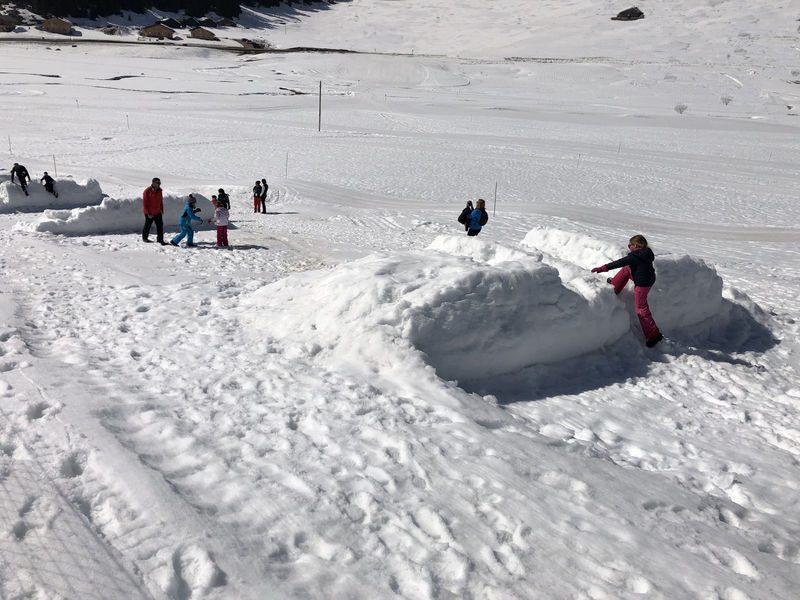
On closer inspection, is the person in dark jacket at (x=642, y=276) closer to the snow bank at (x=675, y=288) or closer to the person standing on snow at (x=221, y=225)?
the snow bank at (x=675, y=288)

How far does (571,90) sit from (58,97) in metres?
45.1

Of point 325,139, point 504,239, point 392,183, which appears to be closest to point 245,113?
point 325,139

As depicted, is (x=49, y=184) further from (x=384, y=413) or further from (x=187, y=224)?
(x=384, y=413)

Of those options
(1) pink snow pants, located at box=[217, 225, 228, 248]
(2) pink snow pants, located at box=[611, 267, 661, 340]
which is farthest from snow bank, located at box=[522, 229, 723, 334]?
(1) pink snow pants, located at box=[217, 225, 228, 248]

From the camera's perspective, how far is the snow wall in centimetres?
674

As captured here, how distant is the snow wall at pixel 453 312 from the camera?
674cm

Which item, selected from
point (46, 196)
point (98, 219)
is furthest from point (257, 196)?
point (46, 196)

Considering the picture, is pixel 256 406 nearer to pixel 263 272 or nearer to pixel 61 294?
pixel 61 294

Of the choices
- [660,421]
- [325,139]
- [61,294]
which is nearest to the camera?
[660,421]

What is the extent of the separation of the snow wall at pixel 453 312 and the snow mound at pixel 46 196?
1149cm

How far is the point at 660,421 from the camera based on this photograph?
648 centimetres

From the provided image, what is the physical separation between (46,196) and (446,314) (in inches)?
578

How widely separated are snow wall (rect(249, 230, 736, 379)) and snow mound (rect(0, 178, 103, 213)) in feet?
37.7

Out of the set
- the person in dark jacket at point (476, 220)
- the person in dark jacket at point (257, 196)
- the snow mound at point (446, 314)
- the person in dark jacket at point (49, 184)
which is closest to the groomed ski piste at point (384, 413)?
the snow mound at point (446, 314)
